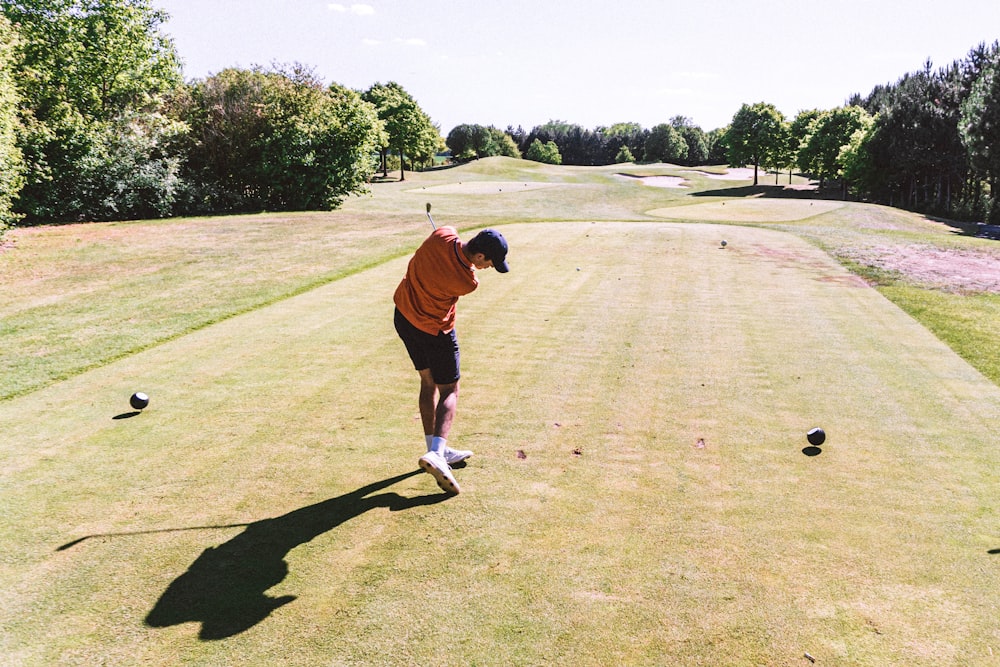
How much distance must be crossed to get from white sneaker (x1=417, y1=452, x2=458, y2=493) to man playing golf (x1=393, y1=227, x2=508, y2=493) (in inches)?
4.4

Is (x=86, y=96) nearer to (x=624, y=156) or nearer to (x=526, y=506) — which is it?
(x=526, y=506)

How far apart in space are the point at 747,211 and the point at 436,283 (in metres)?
47.5

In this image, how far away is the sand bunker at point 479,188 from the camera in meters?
65.9

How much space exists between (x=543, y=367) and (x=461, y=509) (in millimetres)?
4586

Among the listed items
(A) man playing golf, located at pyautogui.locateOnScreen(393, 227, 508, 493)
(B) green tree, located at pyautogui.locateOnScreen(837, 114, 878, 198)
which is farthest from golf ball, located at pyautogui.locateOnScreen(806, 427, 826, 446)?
(B) green tree, located at pyautogui.locateOnScreen(837, 114, 878, 198)

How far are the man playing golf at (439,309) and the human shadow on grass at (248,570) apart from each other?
0.84 metres

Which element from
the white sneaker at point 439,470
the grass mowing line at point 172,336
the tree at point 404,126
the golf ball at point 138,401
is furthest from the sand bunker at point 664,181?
the white sneaker at point 439,470

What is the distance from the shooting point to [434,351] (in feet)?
21.8

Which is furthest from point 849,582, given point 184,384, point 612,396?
point 184,384

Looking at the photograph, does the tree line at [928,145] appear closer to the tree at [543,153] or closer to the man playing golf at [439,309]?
the man playing golf at [439,309]

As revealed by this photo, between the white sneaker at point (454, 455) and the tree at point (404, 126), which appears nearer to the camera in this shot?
the white sneaker at point (454, 455)

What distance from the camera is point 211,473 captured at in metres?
6.50

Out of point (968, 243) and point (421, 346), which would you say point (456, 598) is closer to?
point (421, 346)

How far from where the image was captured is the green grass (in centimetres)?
420
